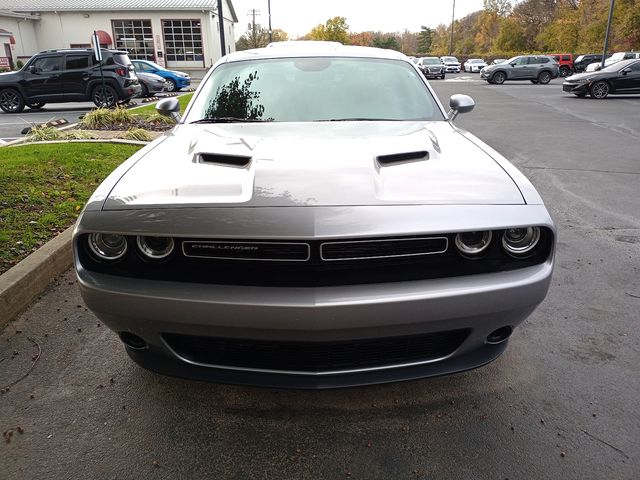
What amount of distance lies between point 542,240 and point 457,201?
17.1 inches

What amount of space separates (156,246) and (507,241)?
145 centimetres

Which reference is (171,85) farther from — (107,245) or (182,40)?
(107,245)

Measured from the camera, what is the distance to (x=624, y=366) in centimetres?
270

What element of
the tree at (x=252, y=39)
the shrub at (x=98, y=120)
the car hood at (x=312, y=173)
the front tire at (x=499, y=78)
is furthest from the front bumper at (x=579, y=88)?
the tree at (x=252, y=39)

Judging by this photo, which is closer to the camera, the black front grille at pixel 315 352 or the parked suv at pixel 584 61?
the black front grille at pixel 315 352

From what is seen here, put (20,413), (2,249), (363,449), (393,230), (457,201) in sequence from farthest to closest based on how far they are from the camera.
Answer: (2,249) < (20,413) < (363,449) < (457,201) < (393,230)

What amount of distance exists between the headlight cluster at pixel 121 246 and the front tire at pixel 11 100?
54.1 feet

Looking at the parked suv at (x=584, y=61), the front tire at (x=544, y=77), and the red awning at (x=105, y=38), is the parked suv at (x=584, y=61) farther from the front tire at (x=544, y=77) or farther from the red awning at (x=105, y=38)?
the red awning at (x=105, y=38)

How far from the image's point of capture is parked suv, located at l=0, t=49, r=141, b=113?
15.5 metres

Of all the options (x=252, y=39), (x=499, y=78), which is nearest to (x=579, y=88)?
(x=499, y=78)

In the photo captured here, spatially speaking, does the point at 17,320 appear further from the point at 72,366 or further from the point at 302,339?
the point at 302,339

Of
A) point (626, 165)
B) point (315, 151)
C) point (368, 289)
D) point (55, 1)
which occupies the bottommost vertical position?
point (626, 165)

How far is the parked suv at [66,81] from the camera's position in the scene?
50.9 ft

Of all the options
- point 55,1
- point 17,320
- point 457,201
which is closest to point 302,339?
point 457,201
